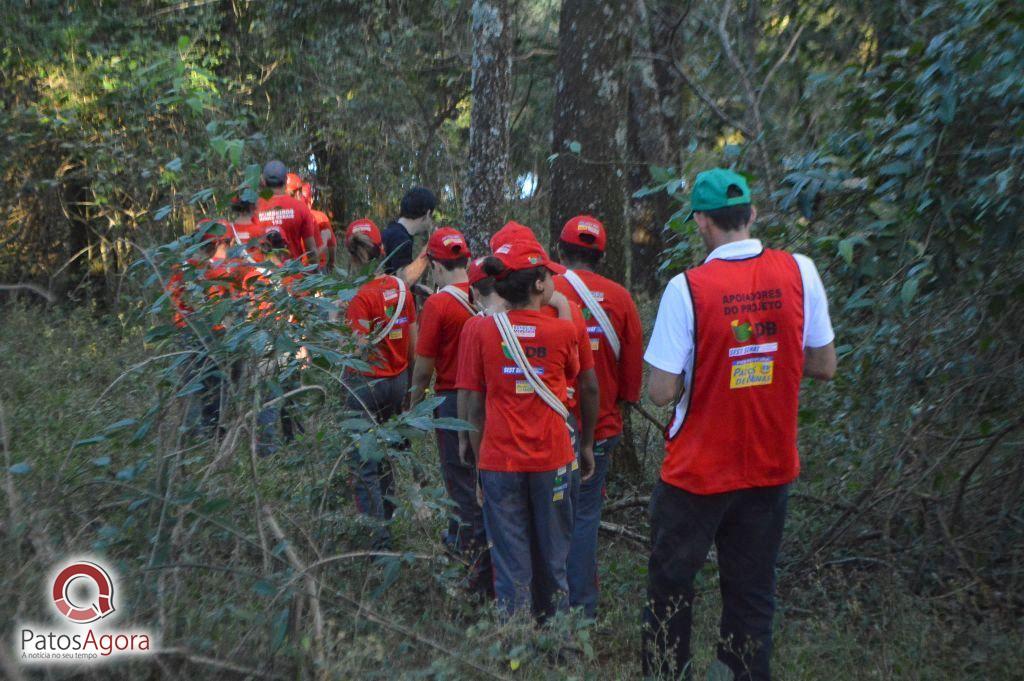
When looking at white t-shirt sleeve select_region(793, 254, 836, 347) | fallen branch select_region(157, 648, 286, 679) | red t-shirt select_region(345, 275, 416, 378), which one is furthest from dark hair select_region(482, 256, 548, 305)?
fallen branch select_region(157, 648, 286, 679)

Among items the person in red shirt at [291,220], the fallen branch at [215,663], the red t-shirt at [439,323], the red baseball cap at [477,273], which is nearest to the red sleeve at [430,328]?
the red t-shirt at [439,323]

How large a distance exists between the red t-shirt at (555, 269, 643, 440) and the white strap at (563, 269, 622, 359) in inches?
0.8

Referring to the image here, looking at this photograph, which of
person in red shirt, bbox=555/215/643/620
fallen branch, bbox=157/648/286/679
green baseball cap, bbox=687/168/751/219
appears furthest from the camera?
person in red shirt, bbox=555/215/643/620

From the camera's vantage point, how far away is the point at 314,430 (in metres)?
4.54

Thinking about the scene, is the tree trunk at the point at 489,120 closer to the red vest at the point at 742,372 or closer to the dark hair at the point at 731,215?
the dark hair at the point at 731,215

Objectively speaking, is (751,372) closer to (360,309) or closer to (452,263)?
(452,263)

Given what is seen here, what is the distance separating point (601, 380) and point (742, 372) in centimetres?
154

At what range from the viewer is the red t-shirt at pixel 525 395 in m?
5.10

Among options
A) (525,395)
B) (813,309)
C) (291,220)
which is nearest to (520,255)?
(525,395)

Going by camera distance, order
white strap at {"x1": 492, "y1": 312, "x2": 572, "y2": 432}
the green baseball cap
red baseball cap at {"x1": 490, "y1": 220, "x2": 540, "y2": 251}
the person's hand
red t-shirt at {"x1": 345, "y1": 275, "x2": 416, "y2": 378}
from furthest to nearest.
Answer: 1. red t-shirt at {"x1": 345, "y1": 275, "x2": 416, "y2": 378}
2. the person's hand
3. red baseball cap at {"x1": 490, "y1": 220, "x2": 540, "y2": 251}
4. white strap at {"x1": 492, "y1": 312, "x2": 572, "y2": 432}
5. the green baseball cap

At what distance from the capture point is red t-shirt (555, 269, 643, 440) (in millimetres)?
5750

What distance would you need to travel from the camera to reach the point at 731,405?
4309 millimetres

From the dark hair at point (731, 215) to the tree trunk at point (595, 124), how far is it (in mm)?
3087

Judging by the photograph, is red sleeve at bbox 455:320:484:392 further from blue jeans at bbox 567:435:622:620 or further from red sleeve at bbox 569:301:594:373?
blue jeans at bbox 567:435:622:620
